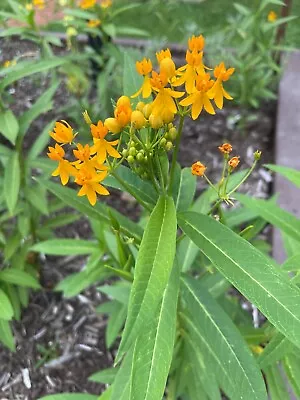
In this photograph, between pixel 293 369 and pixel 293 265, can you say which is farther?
pixel 293 369

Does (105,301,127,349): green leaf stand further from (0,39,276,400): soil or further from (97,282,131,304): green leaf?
(0,39,276,400): soil

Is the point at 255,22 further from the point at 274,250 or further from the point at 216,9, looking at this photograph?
the point at 216,9

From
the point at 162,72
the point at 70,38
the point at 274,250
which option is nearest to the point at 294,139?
the point at 274,250

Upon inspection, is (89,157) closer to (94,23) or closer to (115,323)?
(115,323)

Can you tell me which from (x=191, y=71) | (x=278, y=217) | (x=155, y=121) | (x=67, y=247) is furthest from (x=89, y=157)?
(x=67, y=247)

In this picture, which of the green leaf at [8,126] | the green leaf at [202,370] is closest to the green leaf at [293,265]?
the green leaf at [202,370]

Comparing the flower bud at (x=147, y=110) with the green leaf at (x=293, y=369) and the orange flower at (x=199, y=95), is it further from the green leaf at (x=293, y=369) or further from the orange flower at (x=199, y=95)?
the green leaf at (x=293, y=369)
